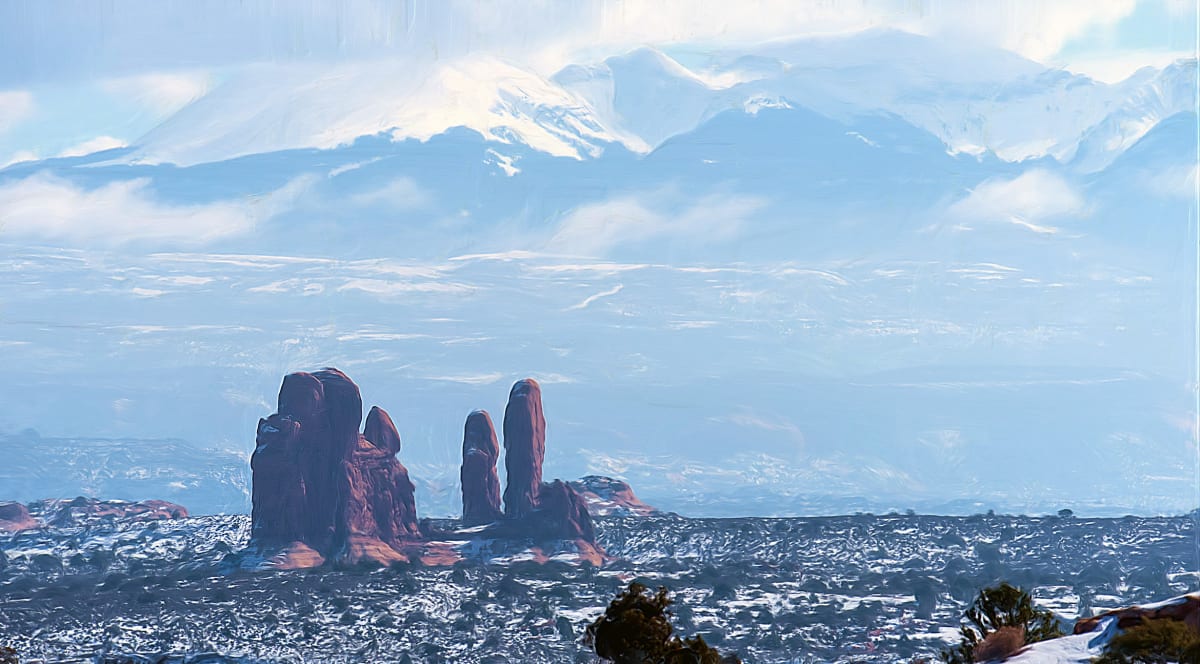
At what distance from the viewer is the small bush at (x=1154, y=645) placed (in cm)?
6172

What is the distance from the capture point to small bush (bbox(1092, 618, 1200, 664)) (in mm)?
61719

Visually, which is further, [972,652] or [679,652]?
[972,652]

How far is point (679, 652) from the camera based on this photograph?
6850 centimetres

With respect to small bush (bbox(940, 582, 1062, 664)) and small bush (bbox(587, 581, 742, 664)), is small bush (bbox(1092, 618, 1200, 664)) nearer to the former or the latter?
small bush (bbox(587, 581, 742, 664))

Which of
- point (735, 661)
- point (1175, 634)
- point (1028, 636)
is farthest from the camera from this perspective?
point (1028, 636)

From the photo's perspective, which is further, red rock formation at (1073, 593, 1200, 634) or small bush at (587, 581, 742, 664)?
small bush at (587, 581, 742, 664)

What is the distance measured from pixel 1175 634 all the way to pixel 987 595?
23.7 metres

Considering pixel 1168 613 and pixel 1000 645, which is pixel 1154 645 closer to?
pixel 1168 613

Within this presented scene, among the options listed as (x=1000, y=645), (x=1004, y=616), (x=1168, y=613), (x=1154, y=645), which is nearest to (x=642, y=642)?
(x=1000, y=645)

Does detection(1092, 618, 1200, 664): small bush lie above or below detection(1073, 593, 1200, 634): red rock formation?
below

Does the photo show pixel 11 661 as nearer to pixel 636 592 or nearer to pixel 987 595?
pixel 636 592

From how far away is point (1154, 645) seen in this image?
205 feet

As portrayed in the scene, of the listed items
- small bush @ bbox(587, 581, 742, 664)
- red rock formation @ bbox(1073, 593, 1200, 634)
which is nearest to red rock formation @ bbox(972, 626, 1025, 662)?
red rock formation @ bbox(1073, 593, 1200, 634)

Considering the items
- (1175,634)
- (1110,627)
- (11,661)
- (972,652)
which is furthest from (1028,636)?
(11,661)
